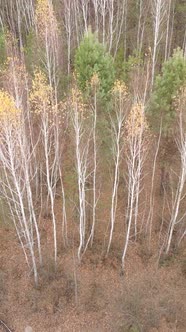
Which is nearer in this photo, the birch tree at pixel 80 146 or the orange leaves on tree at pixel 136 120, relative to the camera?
the orange leaves on tree at pixel 136 120

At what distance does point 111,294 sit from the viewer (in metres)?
17.6

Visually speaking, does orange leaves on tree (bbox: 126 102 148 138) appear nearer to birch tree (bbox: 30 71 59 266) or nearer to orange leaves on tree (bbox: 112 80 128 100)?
orange leaves on tree (bbox: 112 80 128 100)

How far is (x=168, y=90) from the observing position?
17.6m

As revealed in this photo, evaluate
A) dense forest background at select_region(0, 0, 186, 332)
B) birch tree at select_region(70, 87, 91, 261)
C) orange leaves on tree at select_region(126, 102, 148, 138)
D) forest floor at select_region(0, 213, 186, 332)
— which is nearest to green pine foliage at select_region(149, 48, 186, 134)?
dense forest background at select_region(0, 0, 186, 332)

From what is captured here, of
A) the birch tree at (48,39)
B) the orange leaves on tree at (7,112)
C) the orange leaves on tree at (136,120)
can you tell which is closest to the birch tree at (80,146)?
the orange leaves on tree at (136,120)

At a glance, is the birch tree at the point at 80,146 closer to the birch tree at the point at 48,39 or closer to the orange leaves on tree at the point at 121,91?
the orange leaves on tree at the point at 121,91

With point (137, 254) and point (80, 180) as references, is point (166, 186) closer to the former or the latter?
point (137, 254)

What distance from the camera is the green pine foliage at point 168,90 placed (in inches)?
684

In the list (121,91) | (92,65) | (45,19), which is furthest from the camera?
(45,19)

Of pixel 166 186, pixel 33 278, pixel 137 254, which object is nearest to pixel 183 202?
pixel 166 186

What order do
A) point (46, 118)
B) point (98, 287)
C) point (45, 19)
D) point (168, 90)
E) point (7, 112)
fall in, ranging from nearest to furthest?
point (7, 112) < point (46, 118) < point (168, 90) < point (98, 287) < point (45, 19)

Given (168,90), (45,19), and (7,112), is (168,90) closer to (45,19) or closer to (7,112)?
(7,112)

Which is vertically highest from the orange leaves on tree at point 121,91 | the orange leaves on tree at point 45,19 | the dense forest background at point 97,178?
the orange leaves on tree at point 45,19

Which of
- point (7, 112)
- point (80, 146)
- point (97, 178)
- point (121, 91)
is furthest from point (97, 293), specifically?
point (7, 112)
